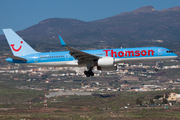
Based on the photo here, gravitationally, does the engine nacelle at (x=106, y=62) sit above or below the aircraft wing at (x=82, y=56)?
below

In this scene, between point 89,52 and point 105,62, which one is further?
point 89,52

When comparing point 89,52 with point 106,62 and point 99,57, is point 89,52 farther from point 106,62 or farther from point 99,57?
point 106,62

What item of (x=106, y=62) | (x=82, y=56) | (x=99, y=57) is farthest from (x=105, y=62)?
(x=82, y=56)

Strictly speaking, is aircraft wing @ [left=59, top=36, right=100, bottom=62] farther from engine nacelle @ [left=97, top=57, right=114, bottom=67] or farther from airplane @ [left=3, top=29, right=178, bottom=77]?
engine nacelle @ [left=97, top=57, right=114, bottom=67]

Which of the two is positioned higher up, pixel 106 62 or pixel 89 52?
pixel 89 52

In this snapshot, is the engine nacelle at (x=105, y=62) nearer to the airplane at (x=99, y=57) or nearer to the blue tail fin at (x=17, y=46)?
the airplane at (x=99, y=57)

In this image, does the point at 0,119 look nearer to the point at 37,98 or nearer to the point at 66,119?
the point at 66,119

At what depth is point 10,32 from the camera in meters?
63.7

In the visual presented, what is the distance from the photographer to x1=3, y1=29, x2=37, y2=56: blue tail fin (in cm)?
6276

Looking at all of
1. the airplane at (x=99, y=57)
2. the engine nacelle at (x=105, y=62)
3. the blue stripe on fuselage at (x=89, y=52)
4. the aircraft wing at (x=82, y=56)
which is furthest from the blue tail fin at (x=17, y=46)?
the engine nacelle at (x=105, y=62)

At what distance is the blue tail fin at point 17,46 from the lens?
2471 inches

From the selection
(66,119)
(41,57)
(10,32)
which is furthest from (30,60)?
(66,119)

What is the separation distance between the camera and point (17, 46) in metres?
63.1

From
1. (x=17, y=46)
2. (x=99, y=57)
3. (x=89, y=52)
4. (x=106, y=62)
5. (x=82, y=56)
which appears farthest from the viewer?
(x=17, y=46)
